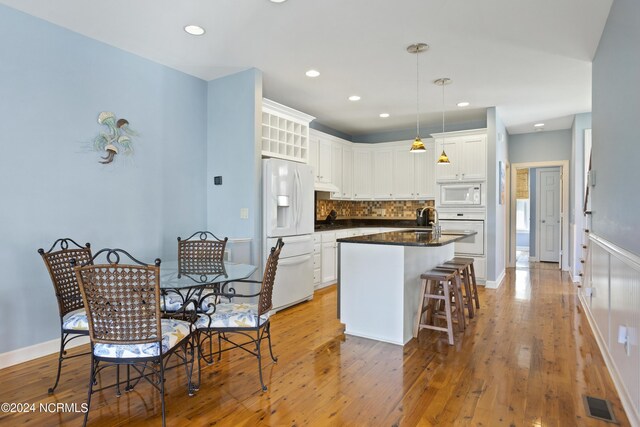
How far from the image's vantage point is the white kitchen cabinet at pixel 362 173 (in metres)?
7.06

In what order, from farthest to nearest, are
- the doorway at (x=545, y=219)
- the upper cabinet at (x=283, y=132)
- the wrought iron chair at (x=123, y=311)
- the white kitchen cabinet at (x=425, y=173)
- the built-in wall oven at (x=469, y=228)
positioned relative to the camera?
1. the doorway at (x=545, y=219)
2. the white kitchen cabinet at (x=425, y=173)
3. the built-in wall oven at (x=469, y=228)
4. the upper cabinet at (x=283, y=132)
5. the wrought iron chair at (x=123, y=311)

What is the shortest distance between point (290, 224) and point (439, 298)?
1906 millimetres

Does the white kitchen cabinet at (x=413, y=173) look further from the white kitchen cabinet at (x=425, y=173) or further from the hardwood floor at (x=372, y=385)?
the hardwood floor at (x=372, y=385)

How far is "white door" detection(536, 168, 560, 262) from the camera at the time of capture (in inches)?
335

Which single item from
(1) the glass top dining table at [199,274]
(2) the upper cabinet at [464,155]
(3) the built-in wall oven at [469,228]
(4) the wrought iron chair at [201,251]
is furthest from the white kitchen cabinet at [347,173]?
(1) the glass top dining table at [199,274]

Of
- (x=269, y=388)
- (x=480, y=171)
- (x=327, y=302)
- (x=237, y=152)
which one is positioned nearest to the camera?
(x=269, y=388)

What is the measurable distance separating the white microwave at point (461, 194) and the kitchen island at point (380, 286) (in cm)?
264

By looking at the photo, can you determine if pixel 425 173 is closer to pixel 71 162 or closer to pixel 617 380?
pixel 617 380

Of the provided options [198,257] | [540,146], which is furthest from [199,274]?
[540,146]

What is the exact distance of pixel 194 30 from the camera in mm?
3184

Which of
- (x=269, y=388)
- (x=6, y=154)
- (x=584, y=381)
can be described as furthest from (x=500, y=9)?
(x=6, y=154)

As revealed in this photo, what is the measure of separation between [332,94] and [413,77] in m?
1.11

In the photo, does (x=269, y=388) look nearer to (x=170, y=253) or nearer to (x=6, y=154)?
(x=170, y=253)

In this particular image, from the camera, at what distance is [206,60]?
3822mm
